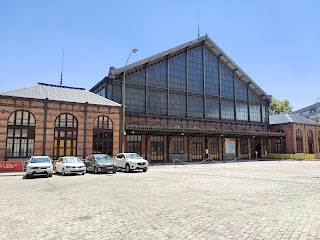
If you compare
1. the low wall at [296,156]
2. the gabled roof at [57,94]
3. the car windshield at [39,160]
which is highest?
the gabled roof at [57,94]

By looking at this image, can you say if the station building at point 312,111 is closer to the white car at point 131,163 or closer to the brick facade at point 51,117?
the brick facade at point 51,117

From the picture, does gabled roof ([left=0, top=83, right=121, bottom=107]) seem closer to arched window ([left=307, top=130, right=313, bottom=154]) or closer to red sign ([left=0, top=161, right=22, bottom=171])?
red sign ([left=0, top=161, right=22, bottom=171])

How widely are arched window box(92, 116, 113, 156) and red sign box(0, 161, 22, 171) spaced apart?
779 cm

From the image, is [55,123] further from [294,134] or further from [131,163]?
[294,134]

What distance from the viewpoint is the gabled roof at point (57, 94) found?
2670 cm

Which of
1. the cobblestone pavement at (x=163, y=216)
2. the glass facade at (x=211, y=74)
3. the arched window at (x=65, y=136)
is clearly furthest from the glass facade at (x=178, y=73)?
the cobblestone pavement at (x=163, y=216)

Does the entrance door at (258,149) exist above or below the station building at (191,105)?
below

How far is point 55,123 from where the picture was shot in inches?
1073

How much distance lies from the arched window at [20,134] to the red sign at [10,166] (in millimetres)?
2500

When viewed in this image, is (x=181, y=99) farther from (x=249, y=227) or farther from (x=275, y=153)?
(x=249, y=227)

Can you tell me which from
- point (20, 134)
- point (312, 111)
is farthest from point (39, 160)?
point (312, 111)

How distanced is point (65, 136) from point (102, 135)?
4.07 meters

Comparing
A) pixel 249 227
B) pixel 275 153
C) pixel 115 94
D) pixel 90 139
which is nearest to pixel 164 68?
pixel 115 94

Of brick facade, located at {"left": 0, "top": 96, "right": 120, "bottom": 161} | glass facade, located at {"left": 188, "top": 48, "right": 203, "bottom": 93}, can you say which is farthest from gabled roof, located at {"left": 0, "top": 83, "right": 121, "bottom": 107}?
glass facade, located at {"left": 188, "top": 48, "right": 203, "bottom": 93}
